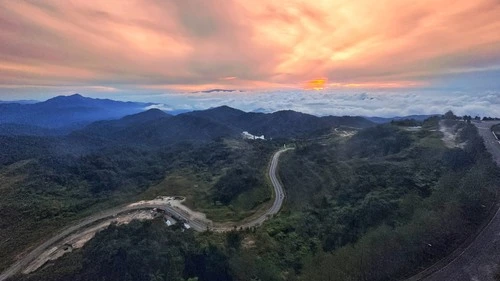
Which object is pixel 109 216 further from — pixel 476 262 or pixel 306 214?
pixel 476 262

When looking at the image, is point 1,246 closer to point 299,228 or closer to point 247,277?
point 247,277

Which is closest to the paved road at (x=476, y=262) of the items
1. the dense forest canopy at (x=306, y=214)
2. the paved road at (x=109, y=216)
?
the dense forest canopy at (x=306, y=214)

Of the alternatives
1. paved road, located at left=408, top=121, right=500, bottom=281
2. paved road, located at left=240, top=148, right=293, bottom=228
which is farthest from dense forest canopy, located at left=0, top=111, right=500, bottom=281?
paved road, located at left=240, top=148, right=293, bottom=228

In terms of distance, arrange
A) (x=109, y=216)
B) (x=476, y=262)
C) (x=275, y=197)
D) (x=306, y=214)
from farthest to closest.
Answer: (x=275, y=197)
(x=109, y=216)
(x=306, y=214)
(x=476, y=262)

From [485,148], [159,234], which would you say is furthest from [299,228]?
[485,148]

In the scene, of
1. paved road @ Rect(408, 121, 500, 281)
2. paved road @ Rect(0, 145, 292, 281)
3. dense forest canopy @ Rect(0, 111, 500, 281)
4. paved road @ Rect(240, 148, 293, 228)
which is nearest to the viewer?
paved road @ Rect(408, 121, 500, 281)

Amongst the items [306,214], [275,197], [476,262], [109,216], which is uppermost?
[476,262]

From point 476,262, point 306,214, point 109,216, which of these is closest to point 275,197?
point 306,214

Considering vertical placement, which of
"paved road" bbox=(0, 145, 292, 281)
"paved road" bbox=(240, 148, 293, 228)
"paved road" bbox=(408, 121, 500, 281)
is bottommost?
"paved road" bbox=(0, 145, 292, 281)

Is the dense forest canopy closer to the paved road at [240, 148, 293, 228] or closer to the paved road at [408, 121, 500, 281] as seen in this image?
the paved road at [408, 121, 500, 281]
